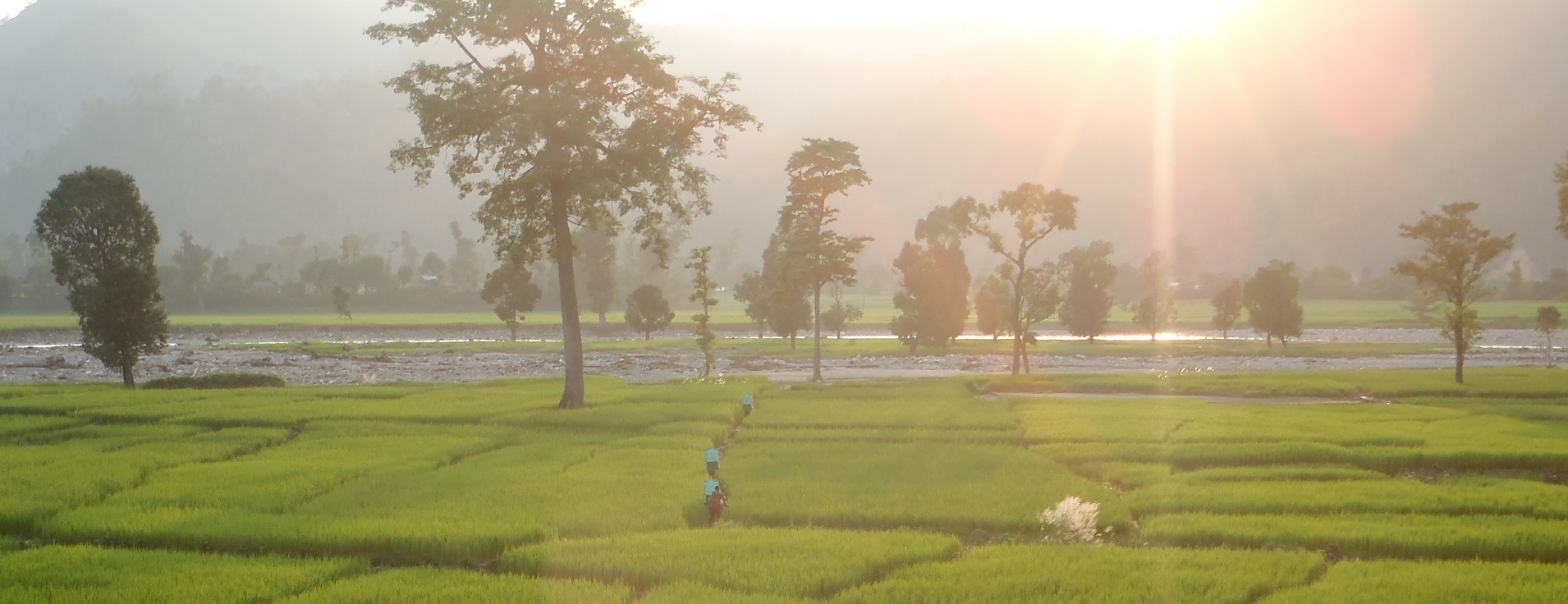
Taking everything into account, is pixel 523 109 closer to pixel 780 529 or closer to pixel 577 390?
pixel 577 390

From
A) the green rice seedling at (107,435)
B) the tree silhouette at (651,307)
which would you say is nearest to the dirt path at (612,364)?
the tree silhouette at (651,307)

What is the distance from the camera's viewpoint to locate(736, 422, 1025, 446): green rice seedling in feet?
71.3

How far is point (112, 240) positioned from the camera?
3312cm

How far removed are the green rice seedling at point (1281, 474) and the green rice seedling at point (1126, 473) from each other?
1.33 feet

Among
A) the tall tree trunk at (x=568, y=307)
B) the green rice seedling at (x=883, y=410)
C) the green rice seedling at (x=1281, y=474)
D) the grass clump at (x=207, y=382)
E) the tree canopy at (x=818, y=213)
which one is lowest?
the green rice seedling at (x=1281, y=474)

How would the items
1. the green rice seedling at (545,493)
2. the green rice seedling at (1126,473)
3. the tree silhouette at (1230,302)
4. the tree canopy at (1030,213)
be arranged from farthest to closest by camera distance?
the tree silhouette at (1230,302), the tree canopy at (1030,213), the green rice seedling at (1126,473), the green rice seedling at (545,493)

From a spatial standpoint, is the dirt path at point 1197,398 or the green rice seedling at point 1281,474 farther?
the dirt path at point 1197,398

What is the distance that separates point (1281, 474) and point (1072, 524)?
5892mm

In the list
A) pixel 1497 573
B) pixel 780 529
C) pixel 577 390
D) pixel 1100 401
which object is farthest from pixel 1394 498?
pixel 577 390

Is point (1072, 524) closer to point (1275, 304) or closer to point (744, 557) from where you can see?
point (744, 557)

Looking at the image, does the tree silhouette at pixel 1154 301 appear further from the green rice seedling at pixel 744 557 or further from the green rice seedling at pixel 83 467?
the green rice seedling at pixel 744 557

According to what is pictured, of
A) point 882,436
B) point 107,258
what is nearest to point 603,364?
point 107,258

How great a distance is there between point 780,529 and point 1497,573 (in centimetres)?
794

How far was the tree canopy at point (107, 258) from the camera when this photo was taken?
32.5 meters
